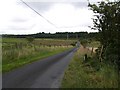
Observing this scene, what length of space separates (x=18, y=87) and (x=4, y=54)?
547 inches

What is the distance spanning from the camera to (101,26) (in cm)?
2139

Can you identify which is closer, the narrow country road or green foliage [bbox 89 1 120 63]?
the narrow country road

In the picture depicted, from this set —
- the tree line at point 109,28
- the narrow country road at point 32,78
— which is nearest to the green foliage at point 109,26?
A: the tree line at point 109,28

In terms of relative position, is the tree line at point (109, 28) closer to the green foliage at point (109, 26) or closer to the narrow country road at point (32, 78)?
the green foliage at point (109, 26)

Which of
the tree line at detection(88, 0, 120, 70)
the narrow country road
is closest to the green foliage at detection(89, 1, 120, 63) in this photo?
the tree line at detection(88, 0, 120, 70)

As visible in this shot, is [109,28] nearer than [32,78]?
No

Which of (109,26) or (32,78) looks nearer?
(32,78)

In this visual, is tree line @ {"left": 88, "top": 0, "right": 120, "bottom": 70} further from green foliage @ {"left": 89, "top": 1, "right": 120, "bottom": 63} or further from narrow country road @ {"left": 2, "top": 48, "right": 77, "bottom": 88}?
narrow country road @ {"left": 2, "top": 48, "right": 77, "bottom": 88}

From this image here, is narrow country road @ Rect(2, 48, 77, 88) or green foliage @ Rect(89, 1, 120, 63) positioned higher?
green foliage @ Rect(89, 1, 120, 63)

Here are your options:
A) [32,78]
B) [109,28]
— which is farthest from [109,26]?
[32,78]

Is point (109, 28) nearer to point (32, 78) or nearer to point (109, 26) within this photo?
point (109, 26)

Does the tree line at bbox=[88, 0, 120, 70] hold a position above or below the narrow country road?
above

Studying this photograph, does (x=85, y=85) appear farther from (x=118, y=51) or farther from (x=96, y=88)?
(x=118, y=51)

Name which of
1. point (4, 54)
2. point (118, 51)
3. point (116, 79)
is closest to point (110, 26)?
point (118, 51)
